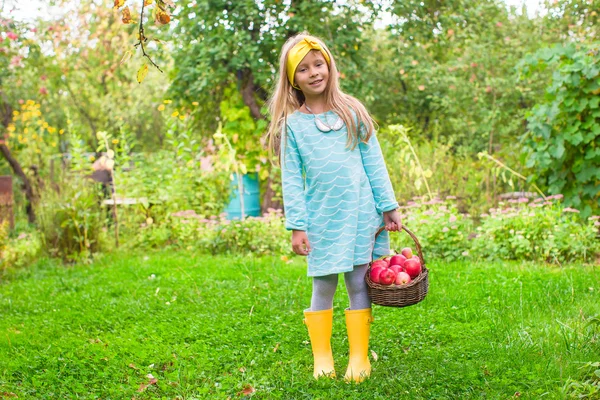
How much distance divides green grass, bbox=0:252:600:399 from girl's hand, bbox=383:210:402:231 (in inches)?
24.4

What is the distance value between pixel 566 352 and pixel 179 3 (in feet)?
20.6

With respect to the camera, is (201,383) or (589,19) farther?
(589,19)

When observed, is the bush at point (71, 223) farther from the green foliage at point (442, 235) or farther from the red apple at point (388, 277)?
the red apple at point (388, 277)

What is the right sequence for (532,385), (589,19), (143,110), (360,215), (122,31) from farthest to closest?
(143,110) → (122,31) → (589,19) → (360,215) → (532,385)

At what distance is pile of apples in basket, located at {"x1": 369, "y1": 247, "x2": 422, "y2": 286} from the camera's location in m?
2.57

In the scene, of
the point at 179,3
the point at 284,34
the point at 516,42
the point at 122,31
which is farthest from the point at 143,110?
the point at 516,42

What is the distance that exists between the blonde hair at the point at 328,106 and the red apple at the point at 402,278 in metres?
0.57

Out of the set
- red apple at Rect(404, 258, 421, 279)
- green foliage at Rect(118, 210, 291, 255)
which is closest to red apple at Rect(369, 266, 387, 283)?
red apple at Rect(404, 258, 421, 279)

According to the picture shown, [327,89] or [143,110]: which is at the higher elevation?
[143,110]

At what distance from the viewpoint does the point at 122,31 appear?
10680mm

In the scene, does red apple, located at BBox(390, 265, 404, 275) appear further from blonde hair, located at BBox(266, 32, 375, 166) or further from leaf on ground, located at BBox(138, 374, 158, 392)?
leaf on ground, located at BBox(138, 374, 158, 392)

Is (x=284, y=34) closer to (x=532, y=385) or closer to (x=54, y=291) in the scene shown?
(x=54, y=291)

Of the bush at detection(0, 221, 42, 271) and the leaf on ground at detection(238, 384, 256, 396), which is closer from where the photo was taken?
the leaf on ground at detection(238, 384, 256, 396)

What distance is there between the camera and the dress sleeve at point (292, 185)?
2.63 meters
